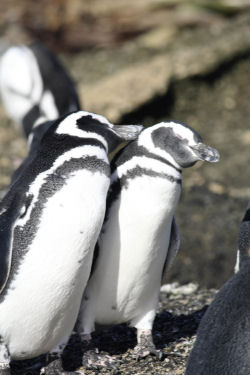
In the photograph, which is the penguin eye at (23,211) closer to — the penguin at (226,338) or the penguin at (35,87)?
the penguin at (226,338)

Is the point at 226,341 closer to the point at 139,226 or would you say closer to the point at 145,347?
the point at 139,226

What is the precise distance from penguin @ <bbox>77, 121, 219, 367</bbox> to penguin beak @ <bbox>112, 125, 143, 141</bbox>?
0.03 meters

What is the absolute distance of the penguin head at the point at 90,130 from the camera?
121 inches

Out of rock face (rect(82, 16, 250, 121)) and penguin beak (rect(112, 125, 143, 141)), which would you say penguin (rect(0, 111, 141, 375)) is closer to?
penguin beak (rect(112, 125, 143, 141))

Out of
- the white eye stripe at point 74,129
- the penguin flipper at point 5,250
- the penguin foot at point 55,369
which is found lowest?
the penguin foot at point 55,369

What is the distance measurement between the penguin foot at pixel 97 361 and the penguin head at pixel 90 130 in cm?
90

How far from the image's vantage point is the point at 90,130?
3100mm

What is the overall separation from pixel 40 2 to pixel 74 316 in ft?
30.8

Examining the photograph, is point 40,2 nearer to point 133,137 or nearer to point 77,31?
point 77,31

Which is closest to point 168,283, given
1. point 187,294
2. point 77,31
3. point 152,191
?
point 187,294

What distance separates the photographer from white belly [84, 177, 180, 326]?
310cm

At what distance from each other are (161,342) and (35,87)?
11.8 ft

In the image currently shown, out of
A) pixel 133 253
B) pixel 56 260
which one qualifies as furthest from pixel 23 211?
pixel 133 253

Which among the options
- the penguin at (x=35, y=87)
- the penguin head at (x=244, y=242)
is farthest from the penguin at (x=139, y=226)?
the penguin at (x=35, y=87)
